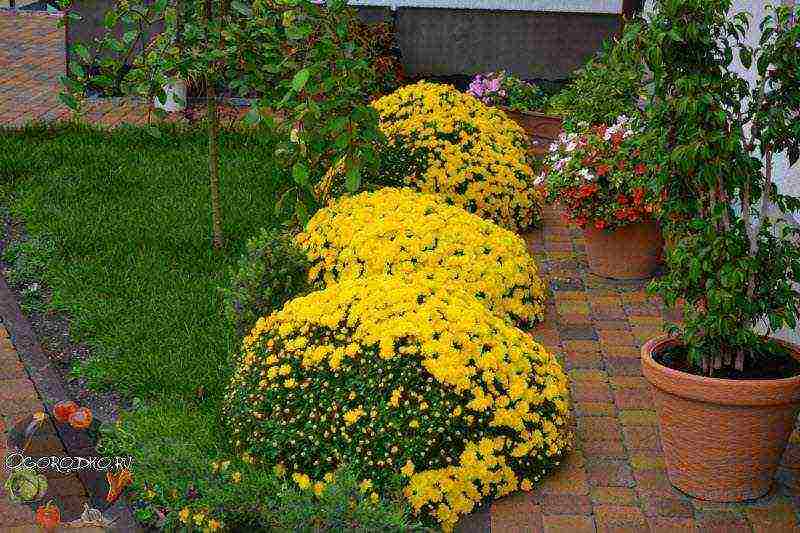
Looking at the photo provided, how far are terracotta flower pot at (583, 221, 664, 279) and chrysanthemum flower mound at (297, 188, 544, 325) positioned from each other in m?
0.69

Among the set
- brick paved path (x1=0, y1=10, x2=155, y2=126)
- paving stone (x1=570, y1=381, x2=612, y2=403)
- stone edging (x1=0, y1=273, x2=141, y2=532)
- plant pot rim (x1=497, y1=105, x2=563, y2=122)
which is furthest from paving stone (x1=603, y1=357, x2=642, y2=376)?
brick paved path (x1=0, y1=10, x2=155, y2=126)

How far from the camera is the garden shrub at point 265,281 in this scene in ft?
18.9

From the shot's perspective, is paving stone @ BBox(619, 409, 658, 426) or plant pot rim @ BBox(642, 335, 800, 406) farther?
paving stone @ BBox(619, 409, 658, 426)

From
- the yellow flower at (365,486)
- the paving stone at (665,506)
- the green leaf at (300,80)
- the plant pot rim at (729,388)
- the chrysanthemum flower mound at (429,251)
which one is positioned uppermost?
the green leaf at (300,80)

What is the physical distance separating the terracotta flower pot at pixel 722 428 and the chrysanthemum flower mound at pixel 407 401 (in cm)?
47

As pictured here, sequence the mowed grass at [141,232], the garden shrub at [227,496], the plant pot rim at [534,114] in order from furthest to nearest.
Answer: the plant pot rim at [534,114] < the mowed grass at [141,232] < the garden shrub at [227,496]

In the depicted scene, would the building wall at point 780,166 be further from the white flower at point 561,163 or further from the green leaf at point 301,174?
the green leaf at point 301,174

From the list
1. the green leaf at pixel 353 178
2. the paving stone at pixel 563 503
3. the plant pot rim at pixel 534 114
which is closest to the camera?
the paving stone at pixel 563 503

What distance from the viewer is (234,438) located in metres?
4.84

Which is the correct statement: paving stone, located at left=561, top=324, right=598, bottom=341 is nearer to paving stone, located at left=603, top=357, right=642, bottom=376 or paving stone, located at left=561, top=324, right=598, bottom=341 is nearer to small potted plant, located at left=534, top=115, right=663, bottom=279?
paving stone, located at left=603, top=357, right=642, bottom=376

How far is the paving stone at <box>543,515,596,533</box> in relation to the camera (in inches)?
171

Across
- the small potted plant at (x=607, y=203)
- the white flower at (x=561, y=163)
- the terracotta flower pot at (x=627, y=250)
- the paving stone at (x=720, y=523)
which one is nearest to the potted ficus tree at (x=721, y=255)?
the paving stone at (x=720, y=523)

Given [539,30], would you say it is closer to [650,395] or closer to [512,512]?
[650,395]

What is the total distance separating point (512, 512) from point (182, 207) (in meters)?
4.35
